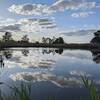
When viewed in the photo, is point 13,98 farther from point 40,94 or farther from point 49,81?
point 49,81

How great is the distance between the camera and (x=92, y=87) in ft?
12.4

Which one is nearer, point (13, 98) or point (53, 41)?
point (13, 98)

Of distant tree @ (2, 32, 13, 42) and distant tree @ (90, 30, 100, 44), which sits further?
distant tree @ (2, 32, 13, 42)

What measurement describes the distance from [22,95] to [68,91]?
1029 cm

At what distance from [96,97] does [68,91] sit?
34.3ft

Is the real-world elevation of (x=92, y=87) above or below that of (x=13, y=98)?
above

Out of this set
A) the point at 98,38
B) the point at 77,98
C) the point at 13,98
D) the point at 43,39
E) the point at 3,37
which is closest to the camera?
the point at 13,98

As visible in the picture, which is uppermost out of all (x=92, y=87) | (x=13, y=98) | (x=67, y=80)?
(x=92, y=87)

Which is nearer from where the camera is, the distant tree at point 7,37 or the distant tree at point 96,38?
the distant tree at point 96,38

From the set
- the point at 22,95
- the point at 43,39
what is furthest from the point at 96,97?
the point at 43,39

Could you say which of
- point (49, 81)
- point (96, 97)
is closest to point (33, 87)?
point (49, 81)

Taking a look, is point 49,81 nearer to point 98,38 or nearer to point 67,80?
point 67,80

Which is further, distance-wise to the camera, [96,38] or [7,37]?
[7,37]

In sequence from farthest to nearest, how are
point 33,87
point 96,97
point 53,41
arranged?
point 53,41
point 33,87
point 96,97
